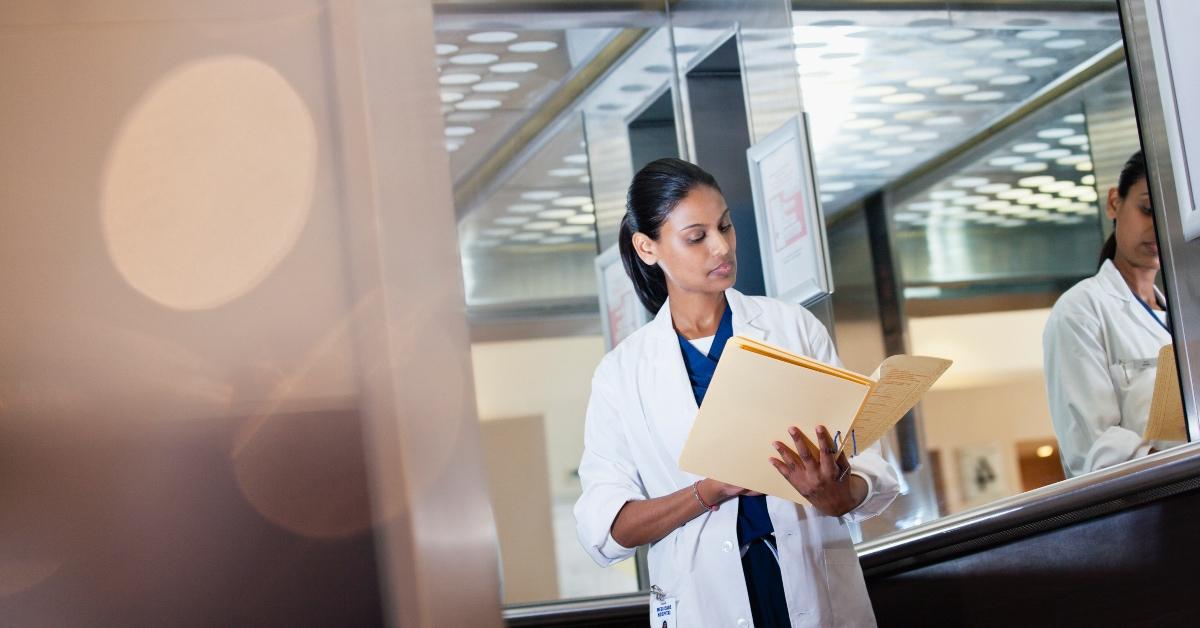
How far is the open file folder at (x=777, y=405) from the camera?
6.26ft

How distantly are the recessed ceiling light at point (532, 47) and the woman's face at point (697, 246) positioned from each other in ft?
7.83

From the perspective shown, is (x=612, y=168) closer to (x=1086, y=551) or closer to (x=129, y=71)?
(x=1086, y=551)

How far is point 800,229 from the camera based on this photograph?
3699 millimetres

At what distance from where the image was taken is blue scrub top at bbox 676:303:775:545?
2.28m

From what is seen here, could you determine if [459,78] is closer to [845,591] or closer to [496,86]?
[496,86]

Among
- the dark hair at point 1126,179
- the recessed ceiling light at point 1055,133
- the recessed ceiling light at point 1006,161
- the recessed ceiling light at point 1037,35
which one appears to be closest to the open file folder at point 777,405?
the dark hair at point 1126,179

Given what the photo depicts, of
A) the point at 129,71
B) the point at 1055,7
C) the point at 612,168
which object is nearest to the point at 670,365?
the point at 129,71

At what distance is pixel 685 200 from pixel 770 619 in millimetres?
940

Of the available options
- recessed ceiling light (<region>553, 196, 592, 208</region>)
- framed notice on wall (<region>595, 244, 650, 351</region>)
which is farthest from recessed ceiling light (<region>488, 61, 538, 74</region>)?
recessed ceiling light (<region>553, 196, 592, 208</region>)

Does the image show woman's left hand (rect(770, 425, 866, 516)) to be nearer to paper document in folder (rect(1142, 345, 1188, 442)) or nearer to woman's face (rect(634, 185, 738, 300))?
woman's face (rect(634, 185, 738, 300))

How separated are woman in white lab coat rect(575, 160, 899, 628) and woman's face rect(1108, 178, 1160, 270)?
117 centimetres

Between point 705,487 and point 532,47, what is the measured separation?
10.3 feet

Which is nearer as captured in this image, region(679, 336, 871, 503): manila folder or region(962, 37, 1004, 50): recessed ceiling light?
region(679, 336, 871, 503): manila folder

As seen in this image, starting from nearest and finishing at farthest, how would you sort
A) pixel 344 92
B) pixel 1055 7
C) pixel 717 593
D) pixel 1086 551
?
1. pixel 344 92
2. pixel 717 593
3. pixel 1086 551
4. pixel 1055 7
